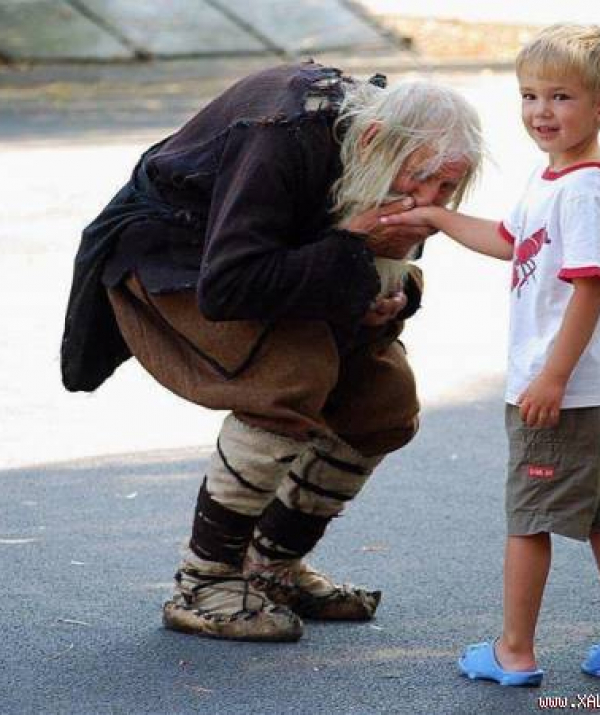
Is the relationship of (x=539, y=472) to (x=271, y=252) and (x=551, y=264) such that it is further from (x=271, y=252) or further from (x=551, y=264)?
(x=271, y=252)

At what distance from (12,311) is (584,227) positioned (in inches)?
186

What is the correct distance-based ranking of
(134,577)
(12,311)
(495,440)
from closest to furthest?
(134,577) < (495,440) < (12,311)

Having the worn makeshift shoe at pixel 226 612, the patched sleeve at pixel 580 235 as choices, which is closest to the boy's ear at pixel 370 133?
the patched sleeve at pixel 580 235

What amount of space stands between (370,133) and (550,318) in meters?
0.54

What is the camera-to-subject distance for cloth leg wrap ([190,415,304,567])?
393 cm

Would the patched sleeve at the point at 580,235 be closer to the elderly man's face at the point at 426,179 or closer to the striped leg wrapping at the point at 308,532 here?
the elderly man's face at the point at 426,179

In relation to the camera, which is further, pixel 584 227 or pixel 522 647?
pixel 522 647

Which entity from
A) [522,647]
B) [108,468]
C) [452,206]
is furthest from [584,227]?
[108,468]

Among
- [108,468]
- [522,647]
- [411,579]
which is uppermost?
[522,647]

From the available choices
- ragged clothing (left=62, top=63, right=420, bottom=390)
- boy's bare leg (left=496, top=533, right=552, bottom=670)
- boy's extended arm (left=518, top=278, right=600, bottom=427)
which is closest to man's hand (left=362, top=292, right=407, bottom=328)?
ragged clothing (left=62, top=63, right=420, bottom=390)

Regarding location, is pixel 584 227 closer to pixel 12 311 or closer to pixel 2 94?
pixel 12 311

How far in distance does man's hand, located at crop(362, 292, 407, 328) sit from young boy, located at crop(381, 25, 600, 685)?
24cm

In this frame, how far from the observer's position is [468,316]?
8000 mm

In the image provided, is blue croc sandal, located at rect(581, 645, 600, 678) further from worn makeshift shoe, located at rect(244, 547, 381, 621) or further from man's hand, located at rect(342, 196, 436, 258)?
man's hand, located at rect(342, 196, 436, 258)
